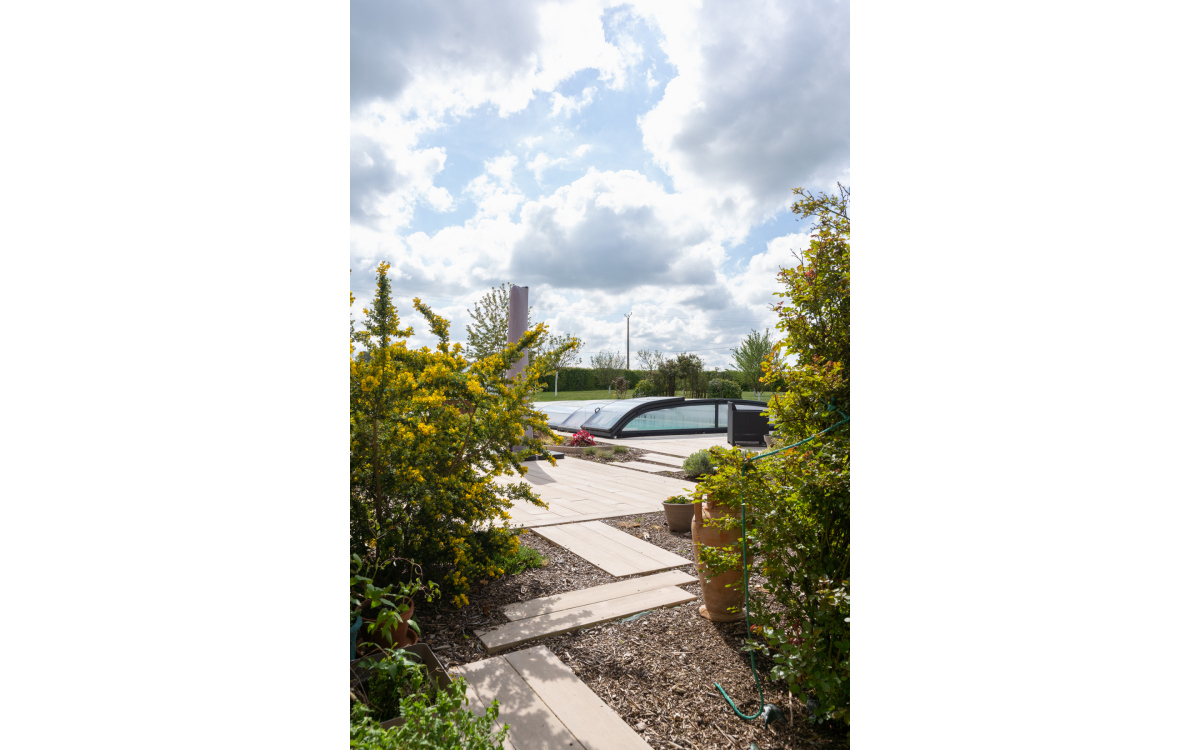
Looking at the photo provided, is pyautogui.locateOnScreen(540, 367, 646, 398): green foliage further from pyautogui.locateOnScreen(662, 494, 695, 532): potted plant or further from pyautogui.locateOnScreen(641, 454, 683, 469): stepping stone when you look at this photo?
pyautogui.locateOnScreen(662, 494, 695, 532): potted plant

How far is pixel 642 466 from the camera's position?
24.3 ft

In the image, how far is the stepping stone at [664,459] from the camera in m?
7.71

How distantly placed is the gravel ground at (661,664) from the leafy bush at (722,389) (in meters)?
16.3

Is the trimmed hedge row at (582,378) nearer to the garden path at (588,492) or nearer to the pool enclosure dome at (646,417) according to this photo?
the pool enclosure dome at (646,417)

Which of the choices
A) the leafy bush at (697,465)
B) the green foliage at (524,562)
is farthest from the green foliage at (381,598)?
the leafy bush at (697,465)

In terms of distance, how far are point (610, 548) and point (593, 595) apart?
0.85 meters
